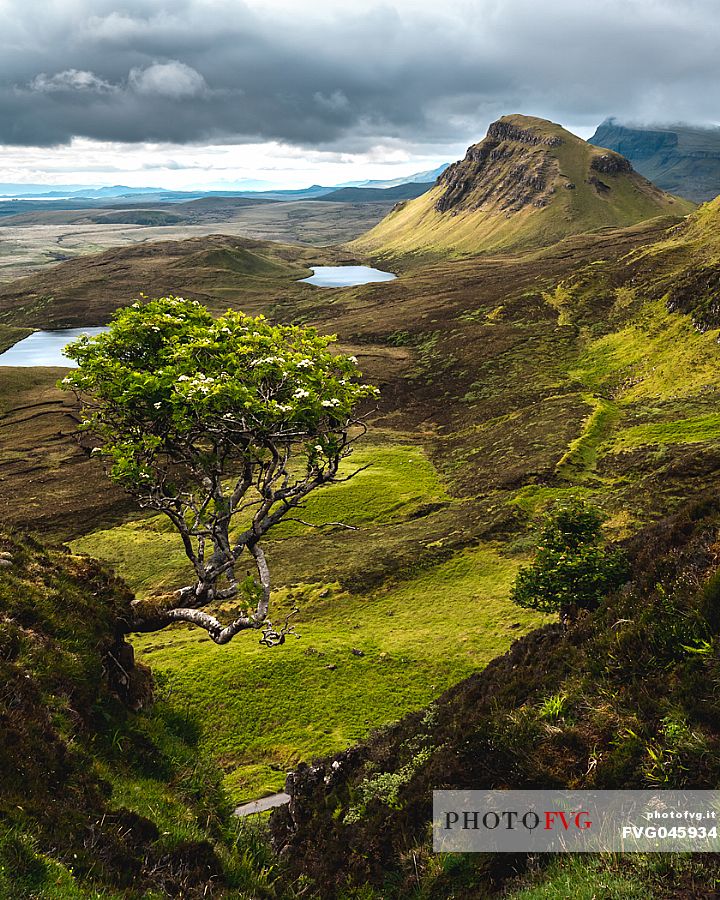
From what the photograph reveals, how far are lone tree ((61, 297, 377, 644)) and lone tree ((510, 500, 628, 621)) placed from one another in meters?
10.3

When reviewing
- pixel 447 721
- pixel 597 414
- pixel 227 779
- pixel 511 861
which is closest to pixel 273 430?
pixel 447 721

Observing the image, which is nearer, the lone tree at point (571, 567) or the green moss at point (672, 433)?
the lone tree at point (571, 567)

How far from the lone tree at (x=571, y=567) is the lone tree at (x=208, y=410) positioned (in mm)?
10281

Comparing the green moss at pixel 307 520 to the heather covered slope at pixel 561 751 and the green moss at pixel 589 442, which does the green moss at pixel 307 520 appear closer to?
the green moss at pixel 589 442

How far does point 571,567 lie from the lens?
20.9 m

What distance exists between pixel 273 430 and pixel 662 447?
165 feet

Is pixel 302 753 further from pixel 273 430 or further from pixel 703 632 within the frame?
pixel 703 632

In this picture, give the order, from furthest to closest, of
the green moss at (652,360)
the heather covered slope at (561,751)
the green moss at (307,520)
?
the green moss at (652,360)
the green moss at (307,520)
the heather covered slope at (561,751)

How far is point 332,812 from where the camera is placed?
15.7 metres

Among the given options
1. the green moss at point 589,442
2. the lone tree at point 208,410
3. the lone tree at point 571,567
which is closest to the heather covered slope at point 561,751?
the lone tree at point 571,567

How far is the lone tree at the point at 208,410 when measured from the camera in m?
15.6

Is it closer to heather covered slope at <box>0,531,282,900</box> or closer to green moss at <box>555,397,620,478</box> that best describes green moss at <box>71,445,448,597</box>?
green moss at <box>555,397,620,478</box>

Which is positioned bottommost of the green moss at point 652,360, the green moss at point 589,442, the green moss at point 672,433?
the green moss at point 589,442

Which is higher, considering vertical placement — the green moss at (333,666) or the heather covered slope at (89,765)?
the heather covered slope at (89,765)
